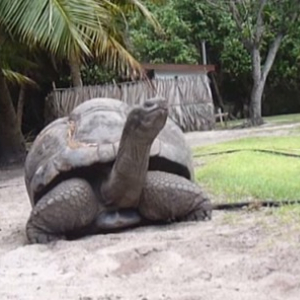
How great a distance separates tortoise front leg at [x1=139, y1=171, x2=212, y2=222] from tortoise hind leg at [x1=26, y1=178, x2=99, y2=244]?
423 mm

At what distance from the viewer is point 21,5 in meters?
10.1

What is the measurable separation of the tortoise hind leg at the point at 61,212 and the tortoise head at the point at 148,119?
0.66 metres

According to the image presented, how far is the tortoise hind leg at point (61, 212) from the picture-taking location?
17.2ft

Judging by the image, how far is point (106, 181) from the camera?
5418mm

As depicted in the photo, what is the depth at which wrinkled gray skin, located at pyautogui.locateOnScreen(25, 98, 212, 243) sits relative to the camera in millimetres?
5238

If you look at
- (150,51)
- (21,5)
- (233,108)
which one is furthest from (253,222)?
(233,108)

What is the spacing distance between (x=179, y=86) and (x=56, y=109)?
3.96 metres

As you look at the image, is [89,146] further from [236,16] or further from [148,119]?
[236,16]

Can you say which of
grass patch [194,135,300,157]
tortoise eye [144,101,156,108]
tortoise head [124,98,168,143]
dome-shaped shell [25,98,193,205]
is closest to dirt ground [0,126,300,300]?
dome-shaped shell [25,98,193,205]

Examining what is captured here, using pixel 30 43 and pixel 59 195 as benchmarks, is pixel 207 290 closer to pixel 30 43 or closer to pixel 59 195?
pixel 59 195

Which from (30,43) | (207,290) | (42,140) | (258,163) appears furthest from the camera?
(30,43)

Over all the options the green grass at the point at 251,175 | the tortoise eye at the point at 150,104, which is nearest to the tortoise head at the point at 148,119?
the tortoise eye at the point at 150,104

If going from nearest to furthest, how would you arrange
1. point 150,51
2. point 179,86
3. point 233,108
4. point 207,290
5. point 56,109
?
point 207,290 → point 56,109 → point 179,86 → point 150,51 → point 233,108

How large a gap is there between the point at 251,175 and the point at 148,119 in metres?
3.27
